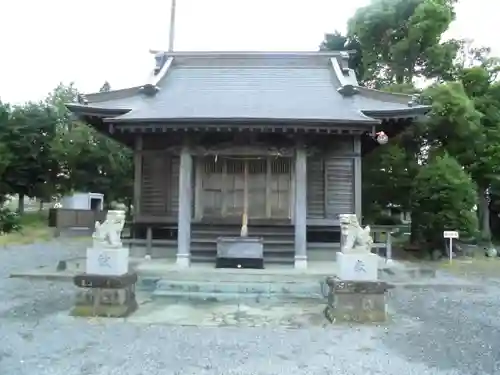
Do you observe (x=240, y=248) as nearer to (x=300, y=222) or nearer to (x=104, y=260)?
(x=300, y=222)

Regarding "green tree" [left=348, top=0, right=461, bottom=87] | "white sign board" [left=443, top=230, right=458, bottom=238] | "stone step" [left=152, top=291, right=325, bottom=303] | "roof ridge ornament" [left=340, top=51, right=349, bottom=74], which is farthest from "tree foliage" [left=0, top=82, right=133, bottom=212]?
"stone step" [left=152, top=291, right=325, bottom=303]

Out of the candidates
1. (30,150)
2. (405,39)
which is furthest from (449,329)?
(30,150)

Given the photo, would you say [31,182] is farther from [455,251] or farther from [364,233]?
[364,233]

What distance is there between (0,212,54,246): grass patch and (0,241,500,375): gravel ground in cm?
1317

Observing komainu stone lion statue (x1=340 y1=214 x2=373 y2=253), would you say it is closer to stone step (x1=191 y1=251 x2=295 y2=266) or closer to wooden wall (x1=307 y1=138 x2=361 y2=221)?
stone step (x1=191 y1=251 x2=295 y2=266)

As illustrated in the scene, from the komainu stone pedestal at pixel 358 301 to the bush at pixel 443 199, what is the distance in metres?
8.45

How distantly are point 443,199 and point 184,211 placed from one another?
809 cm

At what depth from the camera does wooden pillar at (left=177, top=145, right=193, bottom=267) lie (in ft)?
35.2

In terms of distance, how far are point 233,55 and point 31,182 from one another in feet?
61.7

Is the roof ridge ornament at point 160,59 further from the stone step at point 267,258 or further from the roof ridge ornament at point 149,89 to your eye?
the stone step at point 267,258

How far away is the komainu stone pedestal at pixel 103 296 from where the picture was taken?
22.7 ft

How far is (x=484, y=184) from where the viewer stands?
735 inches

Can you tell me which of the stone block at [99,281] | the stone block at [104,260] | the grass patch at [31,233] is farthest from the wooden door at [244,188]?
the grass patch at [31,233]

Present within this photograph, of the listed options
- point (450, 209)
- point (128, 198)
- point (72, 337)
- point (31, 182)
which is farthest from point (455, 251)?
point (31, 182)
